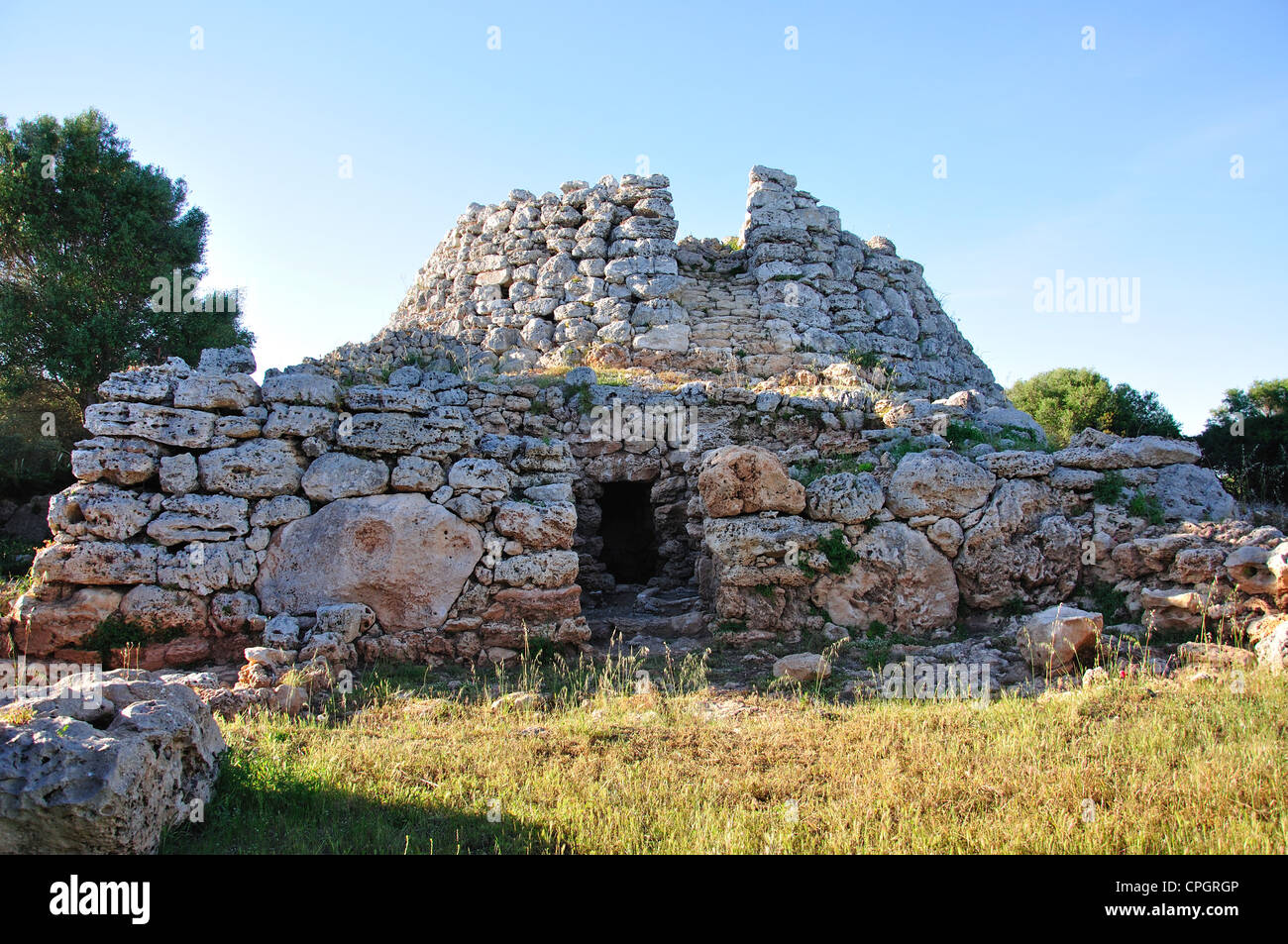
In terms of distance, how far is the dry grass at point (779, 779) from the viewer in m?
3.91

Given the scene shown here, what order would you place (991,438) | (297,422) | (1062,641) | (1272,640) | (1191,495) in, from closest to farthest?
1. (1272,640)
2. (1062,641)
3. (297,422)
4. (1191,495)
5. (991,438)

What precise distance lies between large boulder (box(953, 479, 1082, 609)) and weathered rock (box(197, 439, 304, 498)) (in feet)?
23.5

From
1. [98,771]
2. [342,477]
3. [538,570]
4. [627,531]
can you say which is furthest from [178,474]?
[627,531]

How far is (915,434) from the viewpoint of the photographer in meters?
9.76

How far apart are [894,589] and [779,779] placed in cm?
400

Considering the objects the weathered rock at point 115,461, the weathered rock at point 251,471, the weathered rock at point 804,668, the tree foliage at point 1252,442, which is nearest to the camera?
the weathered rock at point 804,668

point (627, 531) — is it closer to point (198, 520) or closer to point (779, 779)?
point (198, 520)

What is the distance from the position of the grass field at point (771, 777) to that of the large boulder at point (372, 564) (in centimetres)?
146

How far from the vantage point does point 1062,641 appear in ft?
22.2

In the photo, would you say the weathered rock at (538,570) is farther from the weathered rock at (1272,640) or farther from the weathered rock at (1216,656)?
the weathered rock at (1272,640)

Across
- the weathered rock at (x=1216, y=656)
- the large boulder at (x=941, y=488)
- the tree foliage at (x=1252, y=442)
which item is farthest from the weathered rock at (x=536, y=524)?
the tree foliage at (x=1252, y=442)
